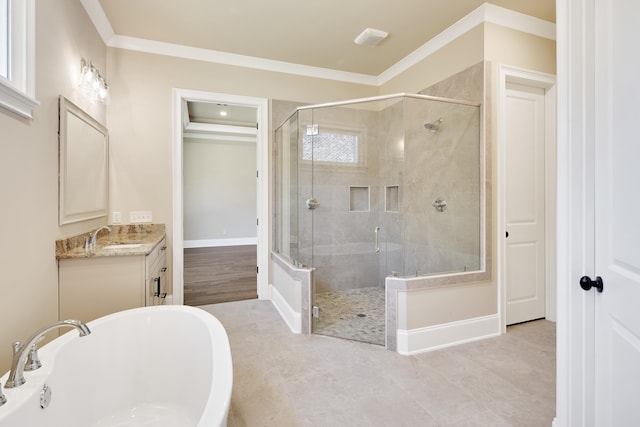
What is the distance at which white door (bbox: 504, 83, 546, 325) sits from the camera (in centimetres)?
274

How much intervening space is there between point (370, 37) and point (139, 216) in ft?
9.68

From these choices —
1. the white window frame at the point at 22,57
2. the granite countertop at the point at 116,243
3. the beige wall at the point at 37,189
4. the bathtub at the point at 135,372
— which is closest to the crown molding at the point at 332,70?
the beige wall at the point at 37,189

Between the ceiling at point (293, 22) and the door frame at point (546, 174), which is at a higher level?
the ceiling at point (293, 22)

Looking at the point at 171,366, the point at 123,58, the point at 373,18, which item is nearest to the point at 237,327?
the point at 171,366

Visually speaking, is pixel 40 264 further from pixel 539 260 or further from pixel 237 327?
pixel 539 260

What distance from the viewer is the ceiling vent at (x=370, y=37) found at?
2799mm

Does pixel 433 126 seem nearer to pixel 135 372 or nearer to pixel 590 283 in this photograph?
pixel 590 283

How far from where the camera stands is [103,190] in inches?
109

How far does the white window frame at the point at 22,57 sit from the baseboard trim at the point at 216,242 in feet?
19.2

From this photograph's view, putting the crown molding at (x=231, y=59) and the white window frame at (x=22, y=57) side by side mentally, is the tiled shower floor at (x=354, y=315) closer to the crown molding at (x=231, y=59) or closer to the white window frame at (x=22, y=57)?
the white window frame at (x=22, y=57)

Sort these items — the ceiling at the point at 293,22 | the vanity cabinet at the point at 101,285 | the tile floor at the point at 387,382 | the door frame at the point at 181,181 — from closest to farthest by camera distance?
1. the tile floor at the point at 387,382
2. the vanity cabinet at the point at 101,285
3. the ceiling at the point at 293,22
4. the door frame at the point at 181,181

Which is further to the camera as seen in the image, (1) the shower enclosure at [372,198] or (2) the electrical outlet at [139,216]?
(2) the electrical outlet at [139,216]

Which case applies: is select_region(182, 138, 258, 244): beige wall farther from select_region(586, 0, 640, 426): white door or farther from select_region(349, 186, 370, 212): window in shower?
select_region(586, 0, 640, 426): white door

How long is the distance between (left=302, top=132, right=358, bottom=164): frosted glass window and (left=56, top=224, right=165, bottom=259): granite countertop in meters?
1.77
